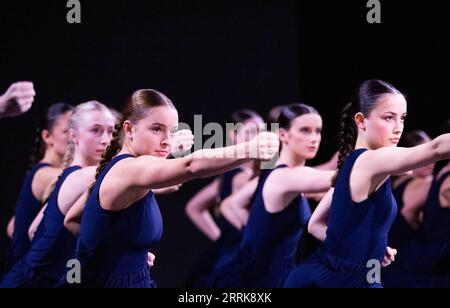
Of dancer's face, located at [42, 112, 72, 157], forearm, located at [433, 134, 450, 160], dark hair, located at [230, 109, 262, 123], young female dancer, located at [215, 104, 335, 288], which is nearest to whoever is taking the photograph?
forearm, located at [433, 134, 450, 160]

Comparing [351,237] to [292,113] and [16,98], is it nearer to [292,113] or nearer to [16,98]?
[292,113]

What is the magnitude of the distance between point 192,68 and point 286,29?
3.03ft

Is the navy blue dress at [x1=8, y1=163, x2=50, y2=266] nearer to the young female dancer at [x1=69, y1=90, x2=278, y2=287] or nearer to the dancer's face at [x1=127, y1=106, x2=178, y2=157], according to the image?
the young female dancer at [x1=69, y1=90, x2=278, y2=287]

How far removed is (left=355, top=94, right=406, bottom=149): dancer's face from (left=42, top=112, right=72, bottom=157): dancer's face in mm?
2200

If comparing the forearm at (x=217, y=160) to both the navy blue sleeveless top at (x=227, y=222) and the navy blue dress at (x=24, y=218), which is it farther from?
the navy blue sleeveless top at (x=227, y=222)

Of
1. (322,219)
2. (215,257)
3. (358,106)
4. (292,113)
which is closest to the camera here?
(358,106)

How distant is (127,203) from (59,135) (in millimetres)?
1957

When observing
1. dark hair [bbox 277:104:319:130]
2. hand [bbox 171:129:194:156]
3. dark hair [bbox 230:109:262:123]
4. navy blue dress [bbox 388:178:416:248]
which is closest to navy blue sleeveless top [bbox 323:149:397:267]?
hand [bbox 171:129:194:156]

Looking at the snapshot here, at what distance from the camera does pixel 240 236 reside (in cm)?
591

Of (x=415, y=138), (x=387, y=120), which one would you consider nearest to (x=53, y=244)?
(x=387, y=120)

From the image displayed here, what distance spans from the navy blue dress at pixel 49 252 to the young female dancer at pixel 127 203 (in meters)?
0.73

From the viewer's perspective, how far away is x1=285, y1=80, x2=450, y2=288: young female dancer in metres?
3.53

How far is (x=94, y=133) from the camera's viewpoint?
4219mm
